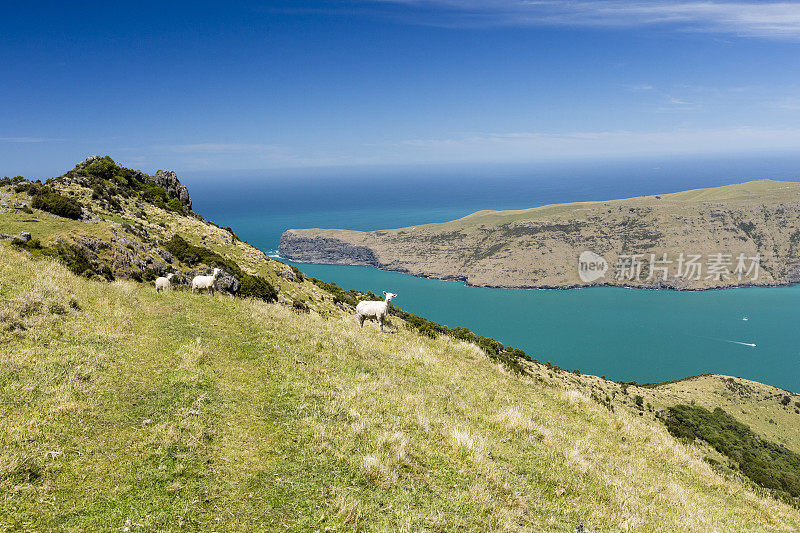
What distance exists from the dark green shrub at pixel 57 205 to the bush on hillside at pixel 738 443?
236 ft

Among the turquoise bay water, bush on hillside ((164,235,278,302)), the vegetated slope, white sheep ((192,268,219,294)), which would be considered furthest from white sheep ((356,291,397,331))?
the turquoise bay water

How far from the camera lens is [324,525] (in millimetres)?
5461

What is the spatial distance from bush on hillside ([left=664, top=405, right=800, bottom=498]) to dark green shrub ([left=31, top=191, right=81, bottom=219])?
236ft

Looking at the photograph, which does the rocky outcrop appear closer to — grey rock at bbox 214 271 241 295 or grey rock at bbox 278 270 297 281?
grey rock at bbox 278 270 297 281

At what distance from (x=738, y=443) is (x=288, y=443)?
89335 mm

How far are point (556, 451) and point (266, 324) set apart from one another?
1124 cm

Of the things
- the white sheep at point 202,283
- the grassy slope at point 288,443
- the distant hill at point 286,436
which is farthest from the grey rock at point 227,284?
the grassy slope at point 288,443

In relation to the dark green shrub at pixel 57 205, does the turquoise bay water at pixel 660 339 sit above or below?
below

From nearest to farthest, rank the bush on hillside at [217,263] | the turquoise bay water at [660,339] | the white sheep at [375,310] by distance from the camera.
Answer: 1. the white sheep at [375,310]
2. the bush on hillside at [217,263]
3. the turquoise bay water at [660,339]

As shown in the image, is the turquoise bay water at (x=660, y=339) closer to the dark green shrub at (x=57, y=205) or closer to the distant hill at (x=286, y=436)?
the distant hill at (x=286, y=436)

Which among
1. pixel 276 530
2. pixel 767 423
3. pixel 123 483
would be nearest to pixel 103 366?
pixel 123 483

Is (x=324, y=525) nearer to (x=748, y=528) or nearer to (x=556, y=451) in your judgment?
(x=556, y=451)

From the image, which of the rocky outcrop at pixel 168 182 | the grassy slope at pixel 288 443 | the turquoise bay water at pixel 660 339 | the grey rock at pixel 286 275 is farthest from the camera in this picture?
the turquoise bay water at pixel 660 339

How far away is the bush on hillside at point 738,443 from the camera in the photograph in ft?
167
